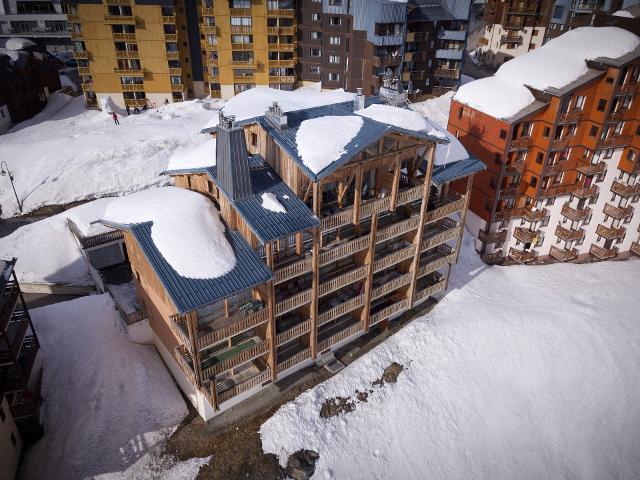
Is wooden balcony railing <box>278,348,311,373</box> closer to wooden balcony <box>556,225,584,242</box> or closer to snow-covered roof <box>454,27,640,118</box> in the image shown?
snow-covered roof <box>454,27,640,118</box>

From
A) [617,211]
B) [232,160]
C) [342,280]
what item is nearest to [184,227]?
[232,160]

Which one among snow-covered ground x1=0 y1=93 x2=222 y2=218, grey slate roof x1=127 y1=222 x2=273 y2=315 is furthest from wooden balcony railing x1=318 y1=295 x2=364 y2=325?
snow-covered ground x1=0 y1=93 x2=222 y2=218

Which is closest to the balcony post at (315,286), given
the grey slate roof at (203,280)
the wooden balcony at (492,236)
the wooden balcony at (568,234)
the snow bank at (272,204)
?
the snow bank at (272,204)

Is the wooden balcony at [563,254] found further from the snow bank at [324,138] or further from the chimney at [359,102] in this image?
the snow bank at [324,138]

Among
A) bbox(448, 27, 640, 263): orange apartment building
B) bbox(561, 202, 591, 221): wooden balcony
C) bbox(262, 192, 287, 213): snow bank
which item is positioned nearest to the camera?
bbox(262, 192, 287, 213): snow bank

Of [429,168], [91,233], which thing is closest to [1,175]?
[91,233]

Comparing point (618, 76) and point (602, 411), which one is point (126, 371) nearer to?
point (602, 411)
